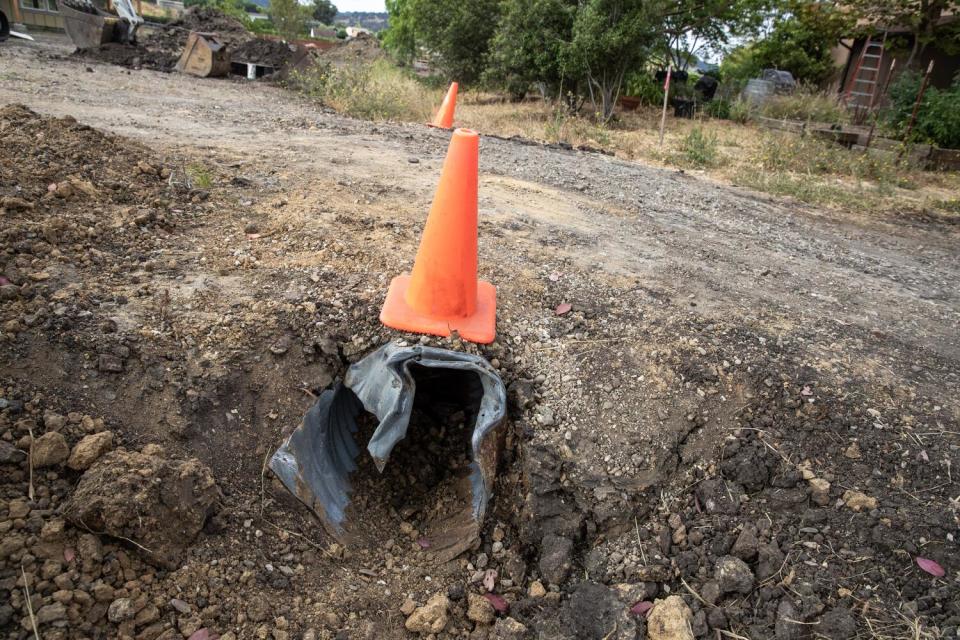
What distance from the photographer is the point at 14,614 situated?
1519 mm

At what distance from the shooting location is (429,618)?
1.92 m

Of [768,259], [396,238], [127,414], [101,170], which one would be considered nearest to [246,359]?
[127,414]

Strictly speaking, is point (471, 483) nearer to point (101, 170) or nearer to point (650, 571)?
point (650, 571)

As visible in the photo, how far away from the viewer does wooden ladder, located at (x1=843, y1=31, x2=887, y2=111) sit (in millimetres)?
14547

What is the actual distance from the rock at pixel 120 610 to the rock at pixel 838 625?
6.65 feet

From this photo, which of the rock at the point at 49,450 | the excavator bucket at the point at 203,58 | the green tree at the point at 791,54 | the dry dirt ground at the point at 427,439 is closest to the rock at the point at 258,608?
the dry dirt ground at the point at 427,439

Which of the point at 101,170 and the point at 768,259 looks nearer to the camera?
the point at 101,170

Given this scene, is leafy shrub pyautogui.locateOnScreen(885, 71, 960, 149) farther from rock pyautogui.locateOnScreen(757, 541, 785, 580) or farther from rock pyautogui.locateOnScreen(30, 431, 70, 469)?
rock pyautogui.locateOnScreen(30, 431, 70, 469)

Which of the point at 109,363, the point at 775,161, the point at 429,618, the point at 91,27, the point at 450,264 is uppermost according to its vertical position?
the point at 91,27

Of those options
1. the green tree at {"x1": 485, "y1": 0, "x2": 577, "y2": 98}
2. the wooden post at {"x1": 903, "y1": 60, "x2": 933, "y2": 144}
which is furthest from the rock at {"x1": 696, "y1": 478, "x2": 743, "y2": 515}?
the wooden post at {"x1": 903, "y1": 60, "x2": 933, "y2": 144}

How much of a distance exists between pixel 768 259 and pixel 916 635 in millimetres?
2876

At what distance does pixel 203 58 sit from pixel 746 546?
41.1 ft

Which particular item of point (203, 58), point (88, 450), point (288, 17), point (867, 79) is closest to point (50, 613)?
point (88, 450)

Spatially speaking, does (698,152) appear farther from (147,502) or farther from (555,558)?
(147,502)
